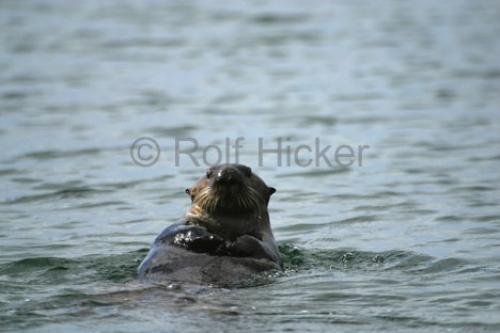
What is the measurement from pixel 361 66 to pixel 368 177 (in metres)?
7.29

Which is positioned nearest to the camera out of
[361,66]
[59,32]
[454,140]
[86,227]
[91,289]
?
[91,289]

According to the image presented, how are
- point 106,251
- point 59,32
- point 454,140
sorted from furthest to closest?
point 59,32 → point 454,140 → point 106,251

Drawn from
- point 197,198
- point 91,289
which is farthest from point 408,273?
point 91,289

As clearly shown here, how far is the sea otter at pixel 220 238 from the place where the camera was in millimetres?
8070

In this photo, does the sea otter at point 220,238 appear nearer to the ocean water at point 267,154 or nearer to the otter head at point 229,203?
the otter head at point 229,203

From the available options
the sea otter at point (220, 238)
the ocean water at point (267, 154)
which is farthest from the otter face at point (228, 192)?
the ocean water at point (267, 154)

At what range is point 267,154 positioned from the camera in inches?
568

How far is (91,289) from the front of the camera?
822 cm

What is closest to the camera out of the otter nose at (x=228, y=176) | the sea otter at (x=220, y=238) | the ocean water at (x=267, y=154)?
the ocean water at (x=267, y=154)

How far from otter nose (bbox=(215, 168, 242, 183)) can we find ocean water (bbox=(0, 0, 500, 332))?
2.82 feet

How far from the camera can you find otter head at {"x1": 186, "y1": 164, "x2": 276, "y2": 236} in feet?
28.9

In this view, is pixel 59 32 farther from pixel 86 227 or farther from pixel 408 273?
pixel 408 273

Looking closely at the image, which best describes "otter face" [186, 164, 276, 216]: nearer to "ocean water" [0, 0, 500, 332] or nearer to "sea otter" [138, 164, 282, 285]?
"sea otter" [138, 164, 282, 285]

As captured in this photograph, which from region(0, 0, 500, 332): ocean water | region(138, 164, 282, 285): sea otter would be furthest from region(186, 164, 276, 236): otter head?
Answer: region(0, 0, 500, 332): ocean water
